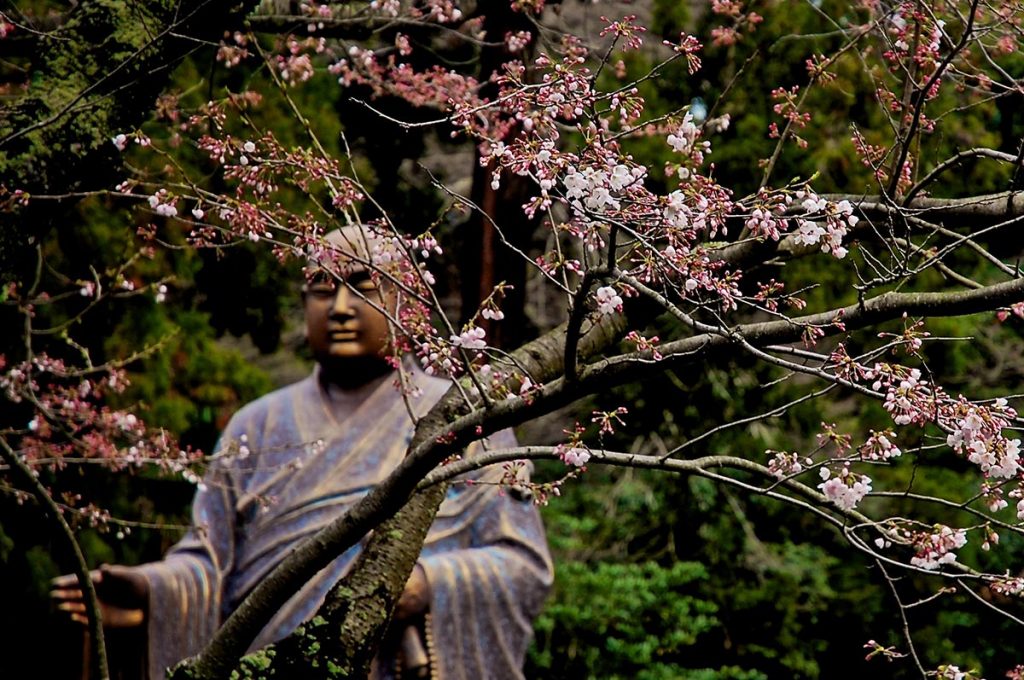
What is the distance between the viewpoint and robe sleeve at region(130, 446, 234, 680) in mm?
5070

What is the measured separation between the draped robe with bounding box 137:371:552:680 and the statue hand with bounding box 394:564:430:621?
0.03m

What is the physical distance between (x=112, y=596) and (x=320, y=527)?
681 mm

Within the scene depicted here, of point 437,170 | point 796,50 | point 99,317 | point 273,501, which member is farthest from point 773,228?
point 437,170

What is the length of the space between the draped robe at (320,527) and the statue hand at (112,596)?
5 centimetres

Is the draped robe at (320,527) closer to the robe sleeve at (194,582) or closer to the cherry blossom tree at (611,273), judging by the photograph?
the robe sleeve at (194,582)

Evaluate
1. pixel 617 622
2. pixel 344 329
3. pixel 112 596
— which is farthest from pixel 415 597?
pixel 617 622

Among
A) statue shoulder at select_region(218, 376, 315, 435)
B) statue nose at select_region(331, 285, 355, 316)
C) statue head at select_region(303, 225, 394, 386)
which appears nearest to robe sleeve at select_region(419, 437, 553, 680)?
statue head at select_region(303, 225, 394, 386)

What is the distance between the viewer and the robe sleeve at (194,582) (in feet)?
16.6

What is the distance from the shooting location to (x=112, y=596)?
500 centimetres

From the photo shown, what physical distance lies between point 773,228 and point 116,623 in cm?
267

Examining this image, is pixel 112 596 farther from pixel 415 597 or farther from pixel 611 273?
pixel 611 273

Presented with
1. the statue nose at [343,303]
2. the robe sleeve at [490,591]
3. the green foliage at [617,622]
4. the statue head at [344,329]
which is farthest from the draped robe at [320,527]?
the green foliage at [617,622]

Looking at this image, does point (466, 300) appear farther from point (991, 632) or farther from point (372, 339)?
point (991, 632)

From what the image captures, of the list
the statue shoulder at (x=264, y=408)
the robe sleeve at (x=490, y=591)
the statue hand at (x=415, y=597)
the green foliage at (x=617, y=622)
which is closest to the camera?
the statue hand at (x=415, y=597)
